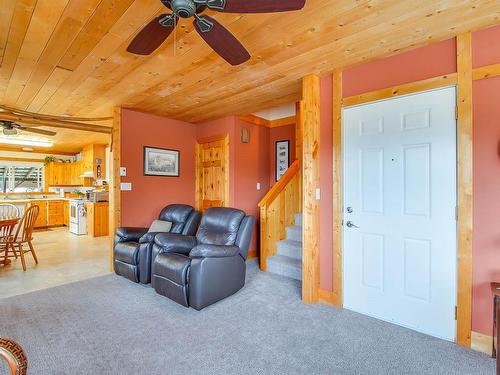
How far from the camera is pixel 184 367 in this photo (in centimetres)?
178

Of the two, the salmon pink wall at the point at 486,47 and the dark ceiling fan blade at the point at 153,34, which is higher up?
the salmon pink wall at the point at 486,47

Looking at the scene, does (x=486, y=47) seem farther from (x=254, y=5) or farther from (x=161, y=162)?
(x=161, y=162)

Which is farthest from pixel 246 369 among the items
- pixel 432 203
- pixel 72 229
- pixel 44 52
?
pixel 72 229

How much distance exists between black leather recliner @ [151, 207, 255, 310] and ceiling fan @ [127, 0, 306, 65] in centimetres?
181

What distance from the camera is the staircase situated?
358cm

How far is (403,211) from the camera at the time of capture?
7.68ft

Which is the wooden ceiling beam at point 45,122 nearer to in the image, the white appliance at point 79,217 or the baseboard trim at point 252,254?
the baseboard trim at point 252,254

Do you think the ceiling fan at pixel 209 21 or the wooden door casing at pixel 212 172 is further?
the wooden door casing at pixel 212 172

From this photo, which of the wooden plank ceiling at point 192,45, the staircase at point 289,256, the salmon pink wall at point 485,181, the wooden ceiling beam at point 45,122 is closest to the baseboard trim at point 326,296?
the staircase at point 289,256

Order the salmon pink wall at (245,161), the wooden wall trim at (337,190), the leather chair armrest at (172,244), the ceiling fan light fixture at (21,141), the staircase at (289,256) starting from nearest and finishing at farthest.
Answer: the wooden wall trim at (337,190), the leather chair armrest at (172,244), the staircase at (289,256), the salmon pink wall at (245,161), the ceiling fan light fixture at (21,141)

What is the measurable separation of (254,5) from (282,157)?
3947 millimetres

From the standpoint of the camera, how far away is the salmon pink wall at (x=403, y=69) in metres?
2.13

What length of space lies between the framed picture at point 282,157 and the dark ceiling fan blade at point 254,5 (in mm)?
3852

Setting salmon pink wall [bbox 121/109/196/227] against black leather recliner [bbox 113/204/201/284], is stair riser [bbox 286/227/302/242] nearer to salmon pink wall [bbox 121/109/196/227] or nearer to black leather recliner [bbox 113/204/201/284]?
black leather recliner [bbox 113/204/201/284]
